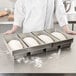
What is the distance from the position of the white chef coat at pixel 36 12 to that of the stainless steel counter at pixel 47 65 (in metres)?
0.55

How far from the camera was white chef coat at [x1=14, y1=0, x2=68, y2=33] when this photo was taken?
1472mm

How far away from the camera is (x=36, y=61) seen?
925 millimetres

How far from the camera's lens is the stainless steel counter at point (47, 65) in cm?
84

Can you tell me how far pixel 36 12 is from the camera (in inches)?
58.7

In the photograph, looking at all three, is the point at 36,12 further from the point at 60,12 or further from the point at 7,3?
the point at 7,3

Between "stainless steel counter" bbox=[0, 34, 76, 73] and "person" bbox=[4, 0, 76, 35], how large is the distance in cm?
52

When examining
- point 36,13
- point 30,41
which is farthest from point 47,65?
point 36,13

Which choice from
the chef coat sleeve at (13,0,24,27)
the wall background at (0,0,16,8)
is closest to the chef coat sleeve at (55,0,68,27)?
the chef coat sleeve at (13,0,24,27)

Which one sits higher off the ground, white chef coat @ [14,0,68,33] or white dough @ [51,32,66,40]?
white chef coat @ [14,0,68,33]

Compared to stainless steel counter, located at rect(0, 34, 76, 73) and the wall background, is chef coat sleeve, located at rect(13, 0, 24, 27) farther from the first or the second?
the wall background

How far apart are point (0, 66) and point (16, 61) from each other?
88 mm

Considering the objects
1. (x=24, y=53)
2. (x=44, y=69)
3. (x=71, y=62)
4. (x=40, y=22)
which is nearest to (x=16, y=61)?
(x=24, y=53)

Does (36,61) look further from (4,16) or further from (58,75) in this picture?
(4,16)

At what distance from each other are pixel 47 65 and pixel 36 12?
704 mm
